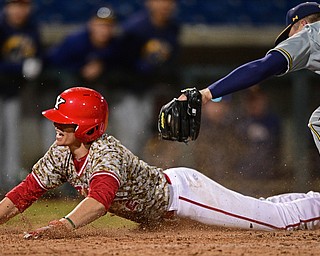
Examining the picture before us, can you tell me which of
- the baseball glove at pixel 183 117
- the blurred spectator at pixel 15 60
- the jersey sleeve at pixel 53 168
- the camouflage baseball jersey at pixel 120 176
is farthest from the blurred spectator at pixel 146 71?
the baseball glove at pixel 183 117

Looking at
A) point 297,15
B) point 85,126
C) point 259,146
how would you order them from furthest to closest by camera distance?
1. point 259,146
2. point 297,15
3. point 85,126

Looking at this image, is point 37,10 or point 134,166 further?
point 37,10

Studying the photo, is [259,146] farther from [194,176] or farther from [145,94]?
[194,176]

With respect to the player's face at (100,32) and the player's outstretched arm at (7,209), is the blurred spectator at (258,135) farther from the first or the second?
the player's outstretched arm at (7,209)

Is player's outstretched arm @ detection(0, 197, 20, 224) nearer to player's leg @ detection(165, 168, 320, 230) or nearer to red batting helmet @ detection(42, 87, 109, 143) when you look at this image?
A: red batting helmet @ detection(42, 87, 109, 143)

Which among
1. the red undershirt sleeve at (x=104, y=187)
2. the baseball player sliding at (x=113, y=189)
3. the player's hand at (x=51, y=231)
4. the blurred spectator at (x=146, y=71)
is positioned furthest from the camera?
the blurred spectator at (x=146, y=71)

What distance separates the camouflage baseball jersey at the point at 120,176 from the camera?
5.09m

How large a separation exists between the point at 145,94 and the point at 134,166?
4227mm

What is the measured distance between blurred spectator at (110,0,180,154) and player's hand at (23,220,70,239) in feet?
14.6

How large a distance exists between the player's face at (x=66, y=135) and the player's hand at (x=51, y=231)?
Answer: 631mm

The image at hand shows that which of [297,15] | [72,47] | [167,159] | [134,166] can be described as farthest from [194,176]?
[72,47]

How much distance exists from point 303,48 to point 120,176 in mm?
1492

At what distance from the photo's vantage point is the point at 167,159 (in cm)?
905

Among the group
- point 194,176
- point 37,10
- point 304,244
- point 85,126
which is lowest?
point 304,244
